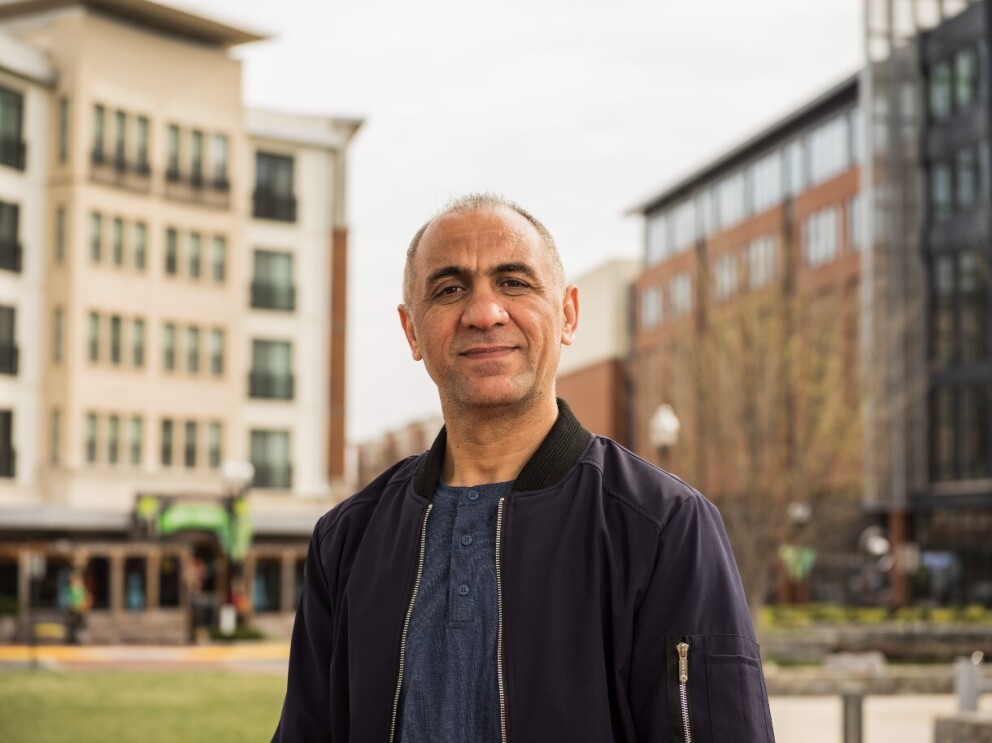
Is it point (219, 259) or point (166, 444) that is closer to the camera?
point (166, 444)

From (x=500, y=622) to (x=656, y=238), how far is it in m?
82.5

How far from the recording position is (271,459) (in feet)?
171

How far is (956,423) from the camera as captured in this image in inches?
2195

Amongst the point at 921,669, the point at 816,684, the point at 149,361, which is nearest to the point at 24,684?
the point at 816,684

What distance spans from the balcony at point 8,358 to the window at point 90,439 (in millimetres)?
2824

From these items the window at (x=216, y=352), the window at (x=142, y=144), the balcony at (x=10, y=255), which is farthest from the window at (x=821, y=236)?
the balcony at (x=10, y=255)

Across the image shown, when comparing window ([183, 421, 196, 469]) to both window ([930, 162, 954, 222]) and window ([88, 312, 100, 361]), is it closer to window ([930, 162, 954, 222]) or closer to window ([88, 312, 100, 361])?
window ([88, 312, 100, 361])

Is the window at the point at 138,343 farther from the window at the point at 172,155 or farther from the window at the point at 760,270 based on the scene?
the window at the point at 760,270

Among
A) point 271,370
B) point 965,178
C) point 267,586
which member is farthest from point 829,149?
point 267,586

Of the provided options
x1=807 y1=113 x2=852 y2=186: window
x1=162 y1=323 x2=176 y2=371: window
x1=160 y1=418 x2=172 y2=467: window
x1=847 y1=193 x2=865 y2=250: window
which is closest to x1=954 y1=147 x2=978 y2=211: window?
x1=847 y1=193 x2=865 y2=250: window

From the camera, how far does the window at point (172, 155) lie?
49.7 metres

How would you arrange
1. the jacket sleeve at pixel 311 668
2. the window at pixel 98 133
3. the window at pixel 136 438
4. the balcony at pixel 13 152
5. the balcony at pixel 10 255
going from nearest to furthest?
the jacket sleeve at pixel 311 668
the balcony at pixel 10 255
the balcony at pixel 13 152
the window at pixel 98 133
the window at pixel 136 438

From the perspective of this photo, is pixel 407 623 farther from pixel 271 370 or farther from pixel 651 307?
pixel 651 307

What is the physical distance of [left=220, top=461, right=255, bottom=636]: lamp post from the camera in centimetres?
3984
